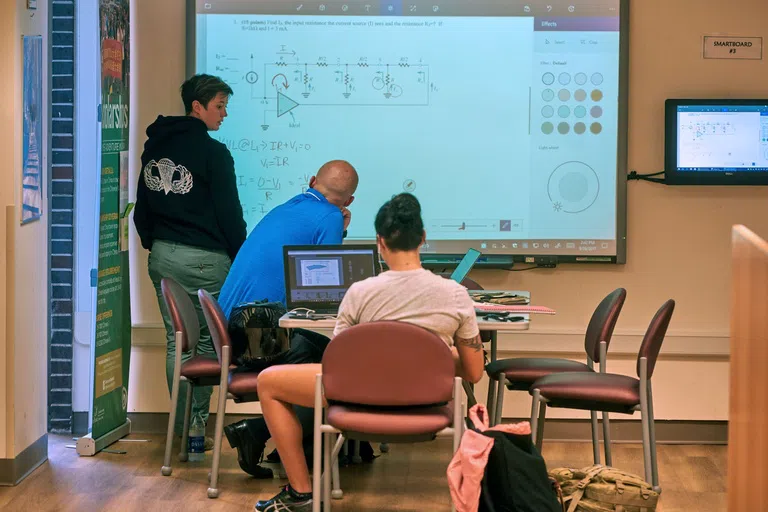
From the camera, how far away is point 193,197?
521 cm

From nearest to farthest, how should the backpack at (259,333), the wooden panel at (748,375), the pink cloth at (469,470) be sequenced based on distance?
the wooden panel at (748,375), the pink cloth at (469,470), the backpack at (259,333)

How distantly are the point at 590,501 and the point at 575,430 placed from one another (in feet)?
5.97

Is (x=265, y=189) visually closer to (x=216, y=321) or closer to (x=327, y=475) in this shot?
(x=216, y=321)

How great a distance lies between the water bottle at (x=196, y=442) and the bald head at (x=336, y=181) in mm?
1287

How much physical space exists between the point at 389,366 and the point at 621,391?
1152mm

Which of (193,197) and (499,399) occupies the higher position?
(193,197)

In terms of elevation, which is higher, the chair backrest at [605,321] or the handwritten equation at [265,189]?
the handwritten equation at [265,189]

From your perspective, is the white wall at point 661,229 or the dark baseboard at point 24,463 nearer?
the dark baseboard at point 24,463

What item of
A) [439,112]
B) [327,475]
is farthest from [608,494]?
[439,112]

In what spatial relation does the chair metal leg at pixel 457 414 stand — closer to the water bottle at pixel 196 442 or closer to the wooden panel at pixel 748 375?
the wooden panel at pixel 748 375

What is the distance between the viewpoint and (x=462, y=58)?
18.4 feet

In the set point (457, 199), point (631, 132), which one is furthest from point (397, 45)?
point (631, 132)

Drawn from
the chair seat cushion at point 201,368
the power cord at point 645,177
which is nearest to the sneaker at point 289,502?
the chair seat cushion at point 201,368

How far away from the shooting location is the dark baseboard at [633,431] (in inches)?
221
